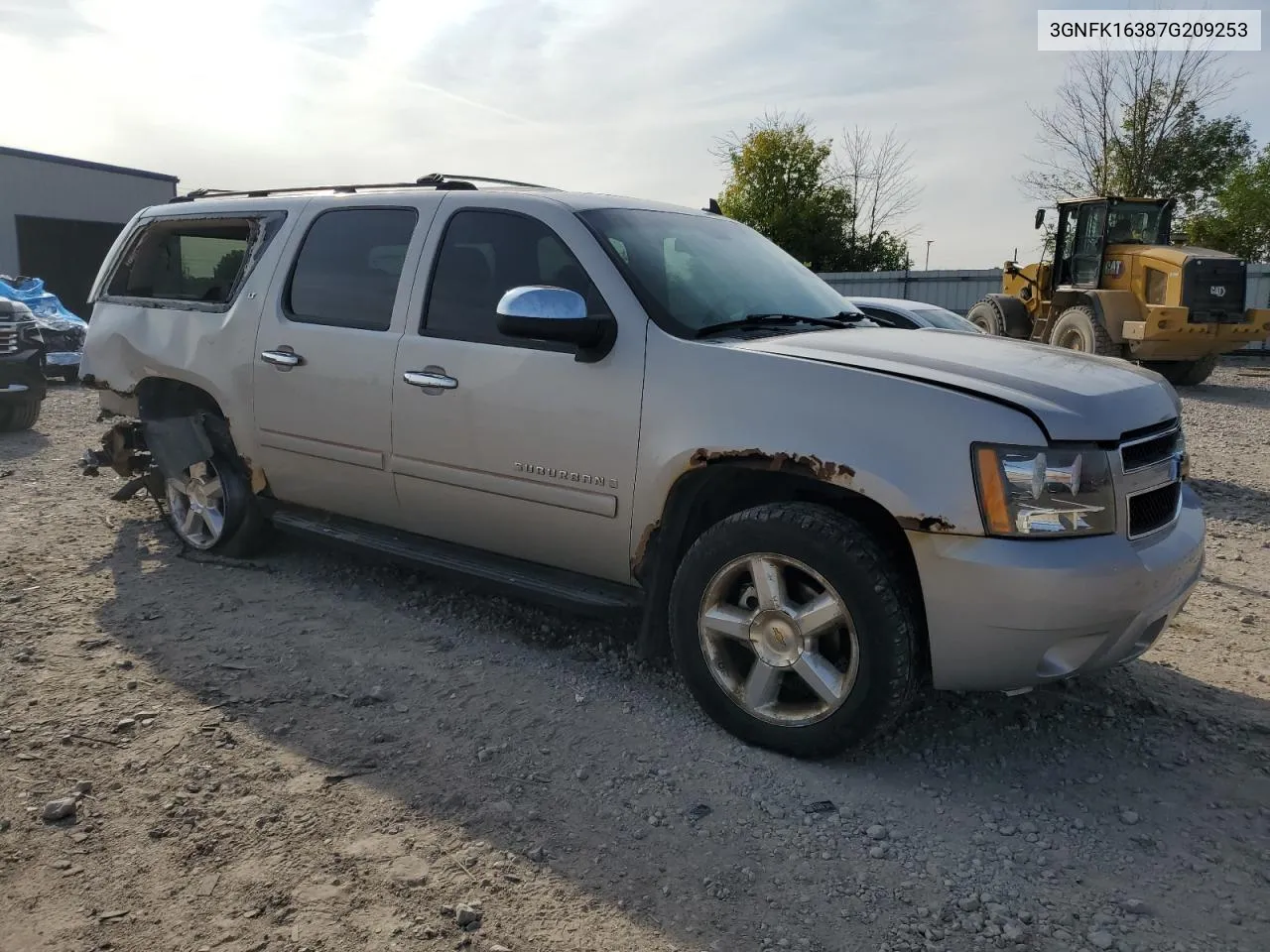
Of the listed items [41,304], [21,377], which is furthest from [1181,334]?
[41,304]

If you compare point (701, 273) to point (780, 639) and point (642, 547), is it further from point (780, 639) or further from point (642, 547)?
point (780, 639)

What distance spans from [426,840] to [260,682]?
1327 millimetres

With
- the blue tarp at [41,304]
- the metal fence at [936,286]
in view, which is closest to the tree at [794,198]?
the metal fence at [936,286]

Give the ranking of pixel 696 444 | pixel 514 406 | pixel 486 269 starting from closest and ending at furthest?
pixel 696 444 → pixel 514 406 → pixel 486 269

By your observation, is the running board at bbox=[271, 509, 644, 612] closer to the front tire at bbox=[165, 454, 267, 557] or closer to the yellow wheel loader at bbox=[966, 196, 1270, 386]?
the front tire at bbox=[165, 454, 267, 557]

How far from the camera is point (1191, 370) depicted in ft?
48.8

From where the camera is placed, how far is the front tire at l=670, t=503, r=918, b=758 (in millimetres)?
2875

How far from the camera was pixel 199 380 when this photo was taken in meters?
4.82

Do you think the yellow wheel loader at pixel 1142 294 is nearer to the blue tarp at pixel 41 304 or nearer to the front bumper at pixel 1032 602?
the front bumper at pixel 1032 602

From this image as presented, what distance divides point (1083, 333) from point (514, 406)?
1304 centimetres

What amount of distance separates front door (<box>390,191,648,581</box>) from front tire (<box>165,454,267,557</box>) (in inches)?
50.7

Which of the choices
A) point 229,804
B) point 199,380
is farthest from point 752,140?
point 229,804

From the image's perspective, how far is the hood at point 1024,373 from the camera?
9.14 feet

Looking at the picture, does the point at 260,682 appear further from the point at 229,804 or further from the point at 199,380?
the point at 199,380
